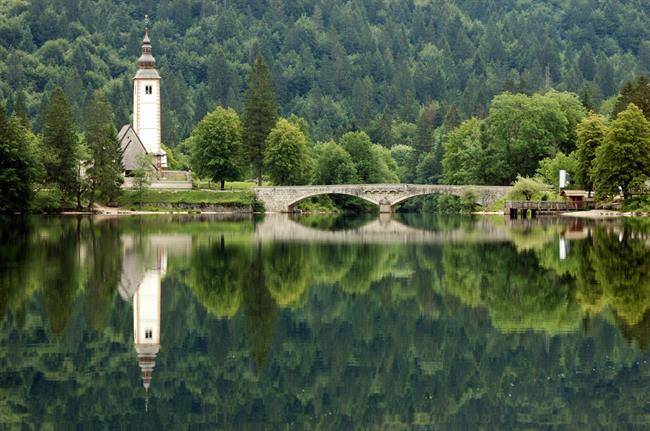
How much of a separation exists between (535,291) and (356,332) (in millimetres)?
9223

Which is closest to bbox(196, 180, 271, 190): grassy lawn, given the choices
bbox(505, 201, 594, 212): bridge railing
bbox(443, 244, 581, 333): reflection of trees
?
bbox(505, 201, 594, 212): bridge railing

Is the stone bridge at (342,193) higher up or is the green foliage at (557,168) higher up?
the green foliage at (557,168)

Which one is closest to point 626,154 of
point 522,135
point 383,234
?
point 522,135

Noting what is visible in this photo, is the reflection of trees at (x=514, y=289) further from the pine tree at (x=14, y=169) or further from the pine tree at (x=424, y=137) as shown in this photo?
the pine tree at (x=424, y=137)

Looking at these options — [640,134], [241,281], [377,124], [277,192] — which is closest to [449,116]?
[377,124]

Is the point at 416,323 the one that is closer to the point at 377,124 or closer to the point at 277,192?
the point at 277,192

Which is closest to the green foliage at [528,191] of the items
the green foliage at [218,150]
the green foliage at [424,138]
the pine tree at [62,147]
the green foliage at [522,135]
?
the green foliage at [522,135]

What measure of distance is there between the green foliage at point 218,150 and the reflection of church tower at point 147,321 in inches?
2821

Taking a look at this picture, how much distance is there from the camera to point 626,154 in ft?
309

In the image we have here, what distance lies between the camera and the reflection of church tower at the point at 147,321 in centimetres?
2698

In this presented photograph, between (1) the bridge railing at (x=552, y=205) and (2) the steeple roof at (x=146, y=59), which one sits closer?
(1) the bridge railing at (x=552, y=205)

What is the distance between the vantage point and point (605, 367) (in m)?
26.0

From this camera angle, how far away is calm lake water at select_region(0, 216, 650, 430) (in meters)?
23.1

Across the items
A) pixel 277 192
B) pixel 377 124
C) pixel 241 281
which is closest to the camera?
pixel 241 281
